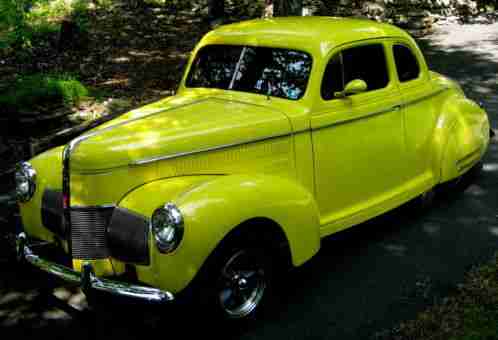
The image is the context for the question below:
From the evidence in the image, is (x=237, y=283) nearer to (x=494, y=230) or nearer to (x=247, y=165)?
(x=247, y=165)

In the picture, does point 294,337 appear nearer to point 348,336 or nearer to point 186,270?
point 348,336

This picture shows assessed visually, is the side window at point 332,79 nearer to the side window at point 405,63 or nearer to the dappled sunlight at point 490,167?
the side window at point 405,63

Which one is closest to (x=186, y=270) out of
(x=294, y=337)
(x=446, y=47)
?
(x=294, y=337)

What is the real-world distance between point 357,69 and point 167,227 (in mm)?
Answer: 2377

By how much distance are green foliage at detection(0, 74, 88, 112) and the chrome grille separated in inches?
196

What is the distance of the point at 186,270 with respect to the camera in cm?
389

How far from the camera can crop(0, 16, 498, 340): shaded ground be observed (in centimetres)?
439

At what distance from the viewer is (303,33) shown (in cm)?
524

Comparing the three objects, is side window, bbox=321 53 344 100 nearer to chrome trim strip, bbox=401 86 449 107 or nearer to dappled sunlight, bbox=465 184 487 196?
chrome trim strip, bbox=401 86 449 107

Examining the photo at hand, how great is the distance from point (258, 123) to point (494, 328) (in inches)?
85.9

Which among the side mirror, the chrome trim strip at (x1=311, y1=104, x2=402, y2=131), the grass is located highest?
the side mirror

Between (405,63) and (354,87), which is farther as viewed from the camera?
(405,63)

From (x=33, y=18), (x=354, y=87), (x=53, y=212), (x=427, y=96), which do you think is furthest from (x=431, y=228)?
(x=33, y=18)

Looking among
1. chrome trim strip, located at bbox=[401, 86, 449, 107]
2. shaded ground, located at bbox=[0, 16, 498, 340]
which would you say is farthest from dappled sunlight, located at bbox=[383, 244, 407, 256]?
chrome trim strip, located at bbox=[401, 86, 449, 107]
